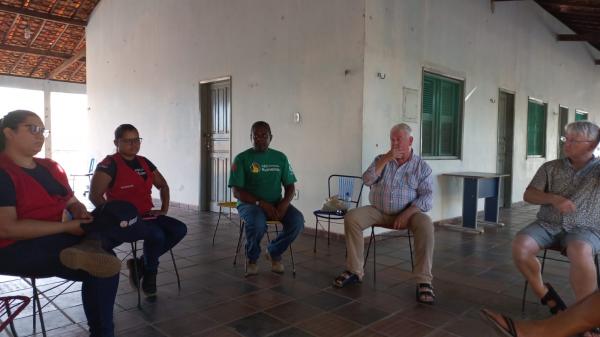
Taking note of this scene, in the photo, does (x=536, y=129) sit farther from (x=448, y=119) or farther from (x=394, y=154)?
Result: (x=394, y=154)

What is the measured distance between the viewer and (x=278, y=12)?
5191 mm

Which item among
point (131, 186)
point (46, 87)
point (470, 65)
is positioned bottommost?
point (131, 186)

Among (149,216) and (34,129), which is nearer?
(34,129)

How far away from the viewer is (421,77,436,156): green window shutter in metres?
5.31

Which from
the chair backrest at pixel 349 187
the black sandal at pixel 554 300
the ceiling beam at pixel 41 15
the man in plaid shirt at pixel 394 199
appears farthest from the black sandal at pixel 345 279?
the ceiling beam at pixel 41 15

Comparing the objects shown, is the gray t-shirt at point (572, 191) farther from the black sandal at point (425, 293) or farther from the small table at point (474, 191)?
the small table at point (474, 191)

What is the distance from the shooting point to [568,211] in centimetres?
241

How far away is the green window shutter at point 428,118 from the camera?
531cm

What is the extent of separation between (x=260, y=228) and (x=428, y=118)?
3131mm

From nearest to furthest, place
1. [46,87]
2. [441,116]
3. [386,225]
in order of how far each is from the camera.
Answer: [386,225] → [441,116] → [46,87]

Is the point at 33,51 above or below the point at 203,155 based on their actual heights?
above

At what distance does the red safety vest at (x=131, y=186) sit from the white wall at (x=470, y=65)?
235cm

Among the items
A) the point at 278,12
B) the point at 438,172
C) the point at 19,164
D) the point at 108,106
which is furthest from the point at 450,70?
the point at 108,106

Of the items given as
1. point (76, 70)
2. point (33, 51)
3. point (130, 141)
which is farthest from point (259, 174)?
point (76, 70)
